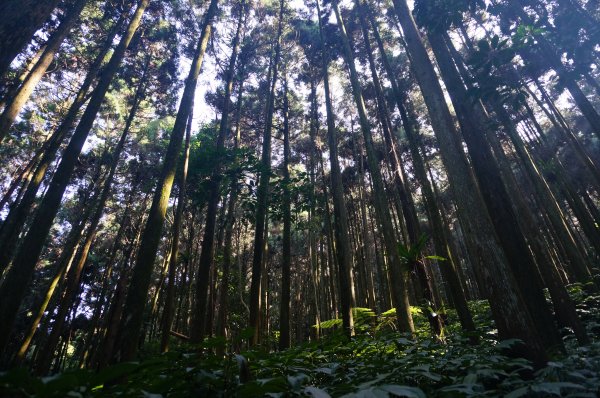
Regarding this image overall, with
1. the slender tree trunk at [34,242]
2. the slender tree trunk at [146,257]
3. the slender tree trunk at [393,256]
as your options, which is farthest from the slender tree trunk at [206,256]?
the slender tree trunk at [393,256]

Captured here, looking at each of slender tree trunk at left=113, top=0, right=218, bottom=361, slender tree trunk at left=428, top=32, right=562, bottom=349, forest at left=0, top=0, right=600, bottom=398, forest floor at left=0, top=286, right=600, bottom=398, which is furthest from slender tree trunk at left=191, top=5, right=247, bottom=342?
slender tree trunk at left=428, top=32, right=562, bottom=349

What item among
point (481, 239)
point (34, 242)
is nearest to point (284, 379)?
point (481, 239)

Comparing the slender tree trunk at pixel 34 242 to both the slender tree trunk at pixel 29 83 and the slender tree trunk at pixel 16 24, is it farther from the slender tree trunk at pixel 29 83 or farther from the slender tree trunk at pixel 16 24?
the slender tree trunk at pixel 16 24

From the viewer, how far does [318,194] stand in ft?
36.6

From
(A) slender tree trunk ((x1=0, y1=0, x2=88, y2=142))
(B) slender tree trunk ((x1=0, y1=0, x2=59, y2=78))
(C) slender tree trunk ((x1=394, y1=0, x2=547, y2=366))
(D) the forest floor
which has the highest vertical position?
(A) slender tree trunk ((x1=0, y1=0, x2=88, y2=142))

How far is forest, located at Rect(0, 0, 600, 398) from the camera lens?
191cm

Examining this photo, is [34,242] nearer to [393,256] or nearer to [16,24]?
[16,24]

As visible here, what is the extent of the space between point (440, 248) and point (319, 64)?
12.3 metres

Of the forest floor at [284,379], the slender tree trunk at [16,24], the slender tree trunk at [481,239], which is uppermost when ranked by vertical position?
the slender tree trunk at [16,24]

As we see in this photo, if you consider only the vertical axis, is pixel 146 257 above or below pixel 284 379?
above

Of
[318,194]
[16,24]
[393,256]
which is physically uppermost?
[318,194]

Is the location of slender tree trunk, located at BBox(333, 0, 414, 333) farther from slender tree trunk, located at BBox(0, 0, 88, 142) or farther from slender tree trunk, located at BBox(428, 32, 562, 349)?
slender tree trunk, located at BBox(0, 0, 88, 142)

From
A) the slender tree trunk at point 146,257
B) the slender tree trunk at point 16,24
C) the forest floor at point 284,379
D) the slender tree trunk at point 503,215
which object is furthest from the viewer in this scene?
the slender tree trunk at point 146,257

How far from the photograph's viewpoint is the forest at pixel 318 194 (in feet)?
6.28
